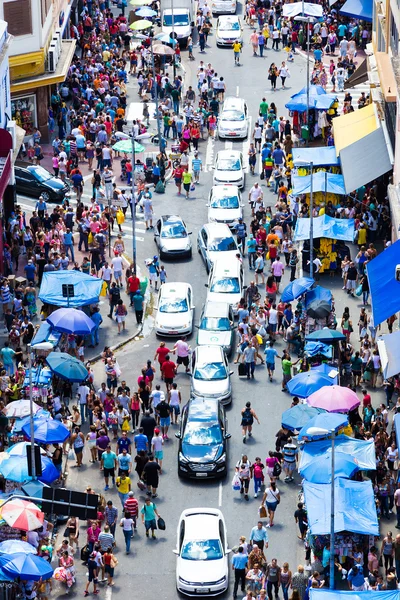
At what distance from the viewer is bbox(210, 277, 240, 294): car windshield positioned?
52688 mm

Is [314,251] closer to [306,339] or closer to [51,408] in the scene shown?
[306,339]

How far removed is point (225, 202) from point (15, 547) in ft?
84.4

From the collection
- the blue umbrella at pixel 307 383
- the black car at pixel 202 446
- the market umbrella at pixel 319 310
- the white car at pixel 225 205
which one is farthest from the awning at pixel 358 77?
the black car at pixel 202 446

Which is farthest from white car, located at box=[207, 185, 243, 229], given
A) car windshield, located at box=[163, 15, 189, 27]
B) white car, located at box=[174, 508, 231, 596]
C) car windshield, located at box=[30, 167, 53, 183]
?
car windshield, located at box=[163, 15, 189, 27]

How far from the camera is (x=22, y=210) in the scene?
60.6m

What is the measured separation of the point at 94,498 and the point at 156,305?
1750 centimetres

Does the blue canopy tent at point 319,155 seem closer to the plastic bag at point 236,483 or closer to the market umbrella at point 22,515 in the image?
the plastic bag at point 236,483

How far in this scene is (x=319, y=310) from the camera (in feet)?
161

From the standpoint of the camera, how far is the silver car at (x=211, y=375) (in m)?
46.3

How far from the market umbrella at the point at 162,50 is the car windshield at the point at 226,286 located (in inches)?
937

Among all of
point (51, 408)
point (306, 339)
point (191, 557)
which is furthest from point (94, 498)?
point (306, 339)

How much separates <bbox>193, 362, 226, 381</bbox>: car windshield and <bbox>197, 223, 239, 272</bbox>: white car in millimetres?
8163

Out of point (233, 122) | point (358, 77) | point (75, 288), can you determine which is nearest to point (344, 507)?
point (75, 288)

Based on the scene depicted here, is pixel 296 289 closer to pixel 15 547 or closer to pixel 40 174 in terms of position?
pixel 40 174
